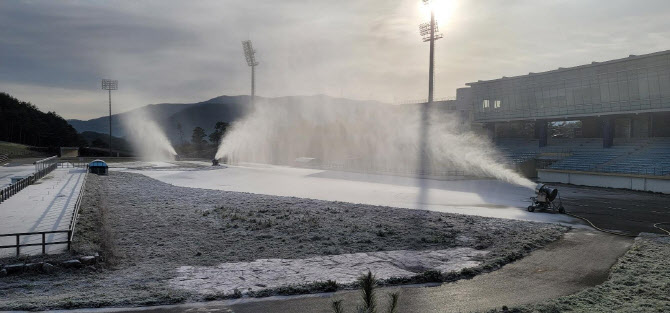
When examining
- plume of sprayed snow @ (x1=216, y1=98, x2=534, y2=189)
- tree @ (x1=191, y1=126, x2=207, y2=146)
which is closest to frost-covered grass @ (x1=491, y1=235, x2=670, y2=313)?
plume of sprayed snow @ (x1=216, y1=98, x2=534, y2=189)

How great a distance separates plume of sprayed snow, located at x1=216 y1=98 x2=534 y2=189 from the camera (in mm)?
68250

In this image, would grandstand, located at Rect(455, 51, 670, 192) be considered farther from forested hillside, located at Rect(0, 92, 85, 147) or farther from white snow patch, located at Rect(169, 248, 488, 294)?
forested hillside, located at Rect(0, 92, 85, 147)

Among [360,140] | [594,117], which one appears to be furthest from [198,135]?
[594,117]

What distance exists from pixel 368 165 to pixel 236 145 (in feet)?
155

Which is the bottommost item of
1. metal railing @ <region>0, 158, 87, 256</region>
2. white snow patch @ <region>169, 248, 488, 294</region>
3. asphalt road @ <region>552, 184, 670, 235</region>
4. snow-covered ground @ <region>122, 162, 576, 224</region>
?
white snow patch @ <region>169, 248, 488, 294</region>

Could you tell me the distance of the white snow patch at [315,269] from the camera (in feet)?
44.6

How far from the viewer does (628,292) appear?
12328 mm

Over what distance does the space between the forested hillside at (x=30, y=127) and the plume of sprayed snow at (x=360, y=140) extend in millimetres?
65036

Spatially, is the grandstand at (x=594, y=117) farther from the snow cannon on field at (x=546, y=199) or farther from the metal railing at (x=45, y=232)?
the metal railing at (x=45, y=232)

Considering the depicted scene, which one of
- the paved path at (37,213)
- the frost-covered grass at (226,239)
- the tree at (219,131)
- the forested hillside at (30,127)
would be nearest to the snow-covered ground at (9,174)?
the paved path at (37,213)

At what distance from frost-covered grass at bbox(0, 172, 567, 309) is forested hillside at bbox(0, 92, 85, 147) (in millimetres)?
131816

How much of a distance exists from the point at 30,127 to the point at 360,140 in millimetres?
105881

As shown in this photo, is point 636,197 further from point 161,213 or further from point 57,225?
point 57,225

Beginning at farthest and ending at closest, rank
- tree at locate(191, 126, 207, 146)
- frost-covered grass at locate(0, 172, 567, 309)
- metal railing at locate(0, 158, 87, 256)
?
tree at locate(191, 126, 207, 146) < metal railing at locate(0, 158, 87, 256) < frost-covered grass at locate(0, 172, 567, 309)
